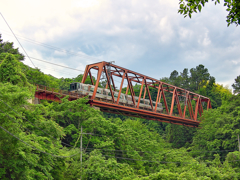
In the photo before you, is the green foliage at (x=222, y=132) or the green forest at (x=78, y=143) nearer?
the green forest at (x=78, y=143)

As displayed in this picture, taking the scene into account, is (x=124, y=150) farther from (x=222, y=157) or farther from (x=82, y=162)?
(x=222, y=157)

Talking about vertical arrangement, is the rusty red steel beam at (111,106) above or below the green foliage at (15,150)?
above

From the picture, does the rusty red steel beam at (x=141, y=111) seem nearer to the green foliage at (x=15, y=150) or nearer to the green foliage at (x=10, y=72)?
the green foliage at (x=10, y=72)

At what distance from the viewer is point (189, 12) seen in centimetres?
686

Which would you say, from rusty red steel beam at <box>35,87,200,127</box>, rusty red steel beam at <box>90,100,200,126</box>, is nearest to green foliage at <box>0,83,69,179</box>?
rusty red steel beam at <box>35,87,200,127</box>

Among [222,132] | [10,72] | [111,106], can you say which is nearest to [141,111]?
[111,106]

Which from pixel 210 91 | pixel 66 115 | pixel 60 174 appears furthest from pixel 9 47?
pixel 210 91

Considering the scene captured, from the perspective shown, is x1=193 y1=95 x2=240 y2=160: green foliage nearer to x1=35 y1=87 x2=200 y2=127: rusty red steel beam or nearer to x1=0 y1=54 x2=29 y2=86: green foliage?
x1=35 y1=87 x2=200 y2=127: rusty red steel beam

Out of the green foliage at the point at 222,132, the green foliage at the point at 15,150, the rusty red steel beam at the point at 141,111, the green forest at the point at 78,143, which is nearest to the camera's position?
the green foliage at the point at 15,150

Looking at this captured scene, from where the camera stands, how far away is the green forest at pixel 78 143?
19.0 meters

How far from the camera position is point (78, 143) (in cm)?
3366

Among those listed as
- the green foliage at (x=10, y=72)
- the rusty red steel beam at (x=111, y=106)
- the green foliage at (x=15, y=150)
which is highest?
the green foliage at (x=10, y=72)

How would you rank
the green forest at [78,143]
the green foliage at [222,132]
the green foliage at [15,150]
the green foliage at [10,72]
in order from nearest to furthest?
the green foliage at [15,150] < the green forest at [78,143] < the green foliage at [10,72] < the green foliage at [222,132]

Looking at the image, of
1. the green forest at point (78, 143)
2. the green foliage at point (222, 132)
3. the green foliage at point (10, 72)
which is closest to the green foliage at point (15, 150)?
the green forest at point (78, 143)
